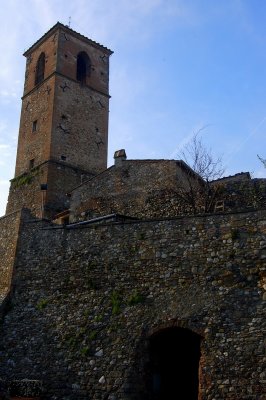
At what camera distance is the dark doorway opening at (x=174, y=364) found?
11859mm

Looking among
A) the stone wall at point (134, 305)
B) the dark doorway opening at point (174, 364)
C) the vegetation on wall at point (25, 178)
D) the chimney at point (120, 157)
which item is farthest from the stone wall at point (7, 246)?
the vegetation on wall at point (25, 178)

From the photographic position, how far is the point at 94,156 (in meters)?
27.0

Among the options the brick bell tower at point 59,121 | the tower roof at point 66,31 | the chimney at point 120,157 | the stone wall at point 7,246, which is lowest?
the stone wall at point 7,246

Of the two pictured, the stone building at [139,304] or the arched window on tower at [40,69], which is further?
the arched window on tower at [40,69]

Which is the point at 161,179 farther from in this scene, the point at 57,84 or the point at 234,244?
the point at 57,84

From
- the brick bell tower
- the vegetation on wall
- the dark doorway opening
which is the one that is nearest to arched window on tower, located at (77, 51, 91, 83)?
the brick bell tower

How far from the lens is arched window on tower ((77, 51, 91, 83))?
95.6 feet

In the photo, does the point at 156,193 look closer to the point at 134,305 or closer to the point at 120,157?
the point at 120,157

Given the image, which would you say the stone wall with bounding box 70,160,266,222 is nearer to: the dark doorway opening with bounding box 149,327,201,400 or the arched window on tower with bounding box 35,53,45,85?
the dark doorway opening with bounding box 149,327,201,400

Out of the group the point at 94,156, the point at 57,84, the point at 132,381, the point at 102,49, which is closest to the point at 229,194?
the point at 132,381

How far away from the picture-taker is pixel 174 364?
12688mm

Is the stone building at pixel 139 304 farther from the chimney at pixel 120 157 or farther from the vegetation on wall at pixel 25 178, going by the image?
the vegetation on wall at pixel 25 178

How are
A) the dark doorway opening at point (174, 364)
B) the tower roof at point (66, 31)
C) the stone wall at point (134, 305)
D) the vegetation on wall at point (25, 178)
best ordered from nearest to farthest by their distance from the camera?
1. the stone wall at point (134, 305)
2. the dark doorway opening at point (174, 364)
3. the vegetation on wall at point (25, 178)
4. the tower roof at point (66, 31)

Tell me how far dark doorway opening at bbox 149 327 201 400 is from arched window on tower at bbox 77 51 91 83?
19.9 metres
